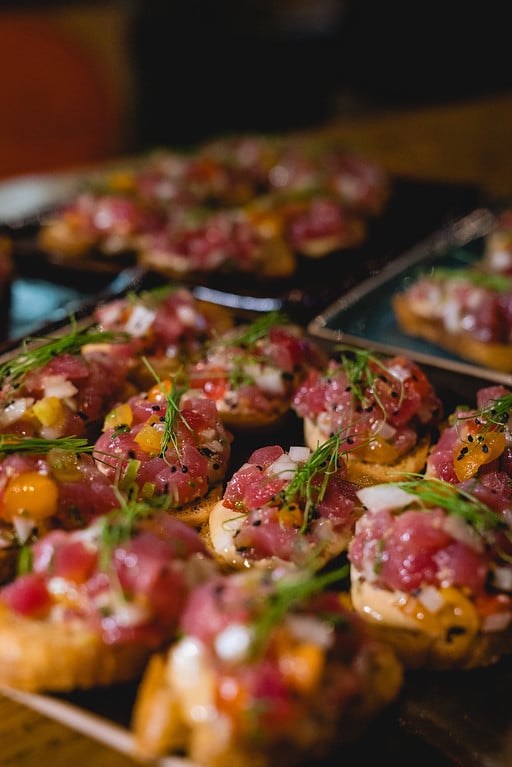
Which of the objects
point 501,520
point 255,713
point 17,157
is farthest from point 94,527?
point 17,157

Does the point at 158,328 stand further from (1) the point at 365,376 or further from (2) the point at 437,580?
(2) the point at 437,580

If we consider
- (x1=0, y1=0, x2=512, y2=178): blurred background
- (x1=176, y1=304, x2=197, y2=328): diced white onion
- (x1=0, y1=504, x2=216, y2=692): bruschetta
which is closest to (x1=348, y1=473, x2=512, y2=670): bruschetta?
(x1=0, y1=504, x2=216, y2=692): bruschetta

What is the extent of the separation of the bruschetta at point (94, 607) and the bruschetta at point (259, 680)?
84mm

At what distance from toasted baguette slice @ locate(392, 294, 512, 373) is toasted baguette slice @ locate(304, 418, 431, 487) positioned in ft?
3.18

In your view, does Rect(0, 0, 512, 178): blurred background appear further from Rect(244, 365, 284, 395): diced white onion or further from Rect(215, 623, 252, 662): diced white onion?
Rect(215, 623, 252, 662): diced white onion

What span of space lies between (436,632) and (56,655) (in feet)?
3.23

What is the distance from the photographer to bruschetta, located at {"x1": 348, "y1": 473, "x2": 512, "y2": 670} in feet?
6.62

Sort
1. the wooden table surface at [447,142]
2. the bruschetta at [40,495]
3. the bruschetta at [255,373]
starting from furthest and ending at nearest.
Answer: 1. the wooden table surface at [447,142]
2. the bruschetta at [255,373]
3. the bruschetta at [40,495]

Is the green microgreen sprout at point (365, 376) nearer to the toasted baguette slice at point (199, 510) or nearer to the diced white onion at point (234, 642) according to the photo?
the toasted baguette slice at point (199, 510)

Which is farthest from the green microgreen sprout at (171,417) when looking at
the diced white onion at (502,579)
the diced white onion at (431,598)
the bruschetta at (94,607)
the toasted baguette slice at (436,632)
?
the diced white onion at (502,579)

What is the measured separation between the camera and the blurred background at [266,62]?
9.30m

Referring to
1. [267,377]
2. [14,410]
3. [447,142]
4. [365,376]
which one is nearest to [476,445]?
[365,376]

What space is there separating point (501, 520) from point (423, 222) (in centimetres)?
355

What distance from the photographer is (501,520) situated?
84.5 inches
